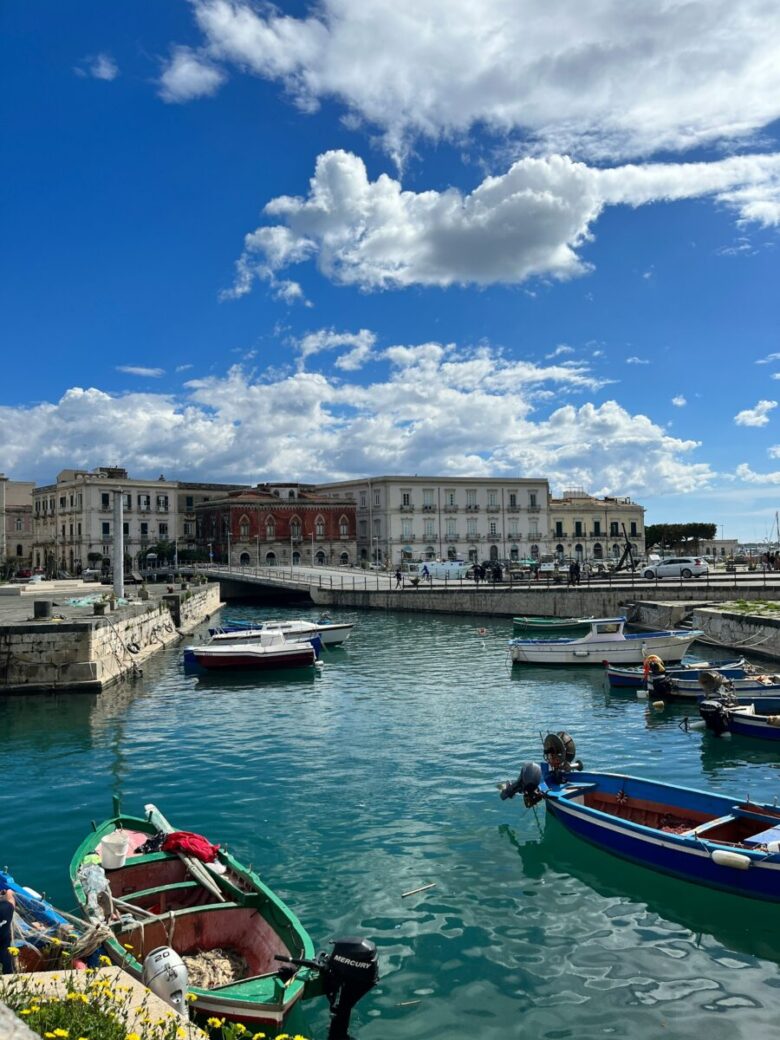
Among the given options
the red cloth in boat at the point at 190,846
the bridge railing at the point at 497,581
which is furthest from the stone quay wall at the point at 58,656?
the bridge railing at the point at 497,581

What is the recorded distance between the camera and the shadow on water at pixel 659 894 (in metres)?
10.2

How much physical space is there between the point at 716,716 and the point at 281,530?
3319 inches

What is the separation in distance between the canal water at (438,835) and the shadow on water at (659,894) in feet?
0.10

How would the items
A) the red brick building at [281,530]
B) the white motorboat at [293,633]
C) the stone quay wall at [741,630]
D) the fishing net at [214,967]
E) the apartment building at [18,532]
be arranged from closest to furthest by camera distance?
the fishing net at [214,967]
the stone quay wall at [741,630]
the white motorboat at [293,633]
the red brick building at [281,530]
the apartment building at [18,532]

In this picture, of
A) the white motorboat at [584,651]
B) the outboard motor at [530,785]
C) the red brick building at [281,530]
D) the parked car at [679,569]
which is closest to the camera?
the outboard motor at [530,785]

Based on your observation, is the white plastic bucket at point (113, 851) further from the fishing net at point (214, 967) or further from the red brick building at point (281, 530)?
the red brick building at point (281, 530)

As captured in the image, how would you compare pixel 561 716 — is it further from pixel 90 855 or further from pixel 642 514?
pixel 642 514

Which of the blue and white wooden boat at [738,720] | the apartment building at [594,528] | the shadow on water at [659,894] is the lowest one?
the shadow on water at [659,894]

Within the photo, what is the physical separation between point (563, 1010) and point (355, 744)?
470 inches

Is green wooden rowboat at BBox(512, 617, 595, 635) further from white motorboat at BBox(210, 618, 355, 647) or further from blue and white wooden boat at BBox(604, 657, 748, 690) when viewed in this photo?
blue and white wooden boat at BBox(604, 657, 748, 690)

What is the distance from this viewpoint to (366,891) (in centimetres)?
1123

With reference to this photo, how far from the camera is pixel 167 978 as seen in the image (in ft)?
23.7

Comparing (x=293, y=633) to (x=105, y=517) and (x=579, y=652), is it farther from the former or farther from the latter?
(x=105, y=517)

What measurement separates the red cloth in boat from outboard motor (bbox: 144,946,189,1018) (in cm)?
338
